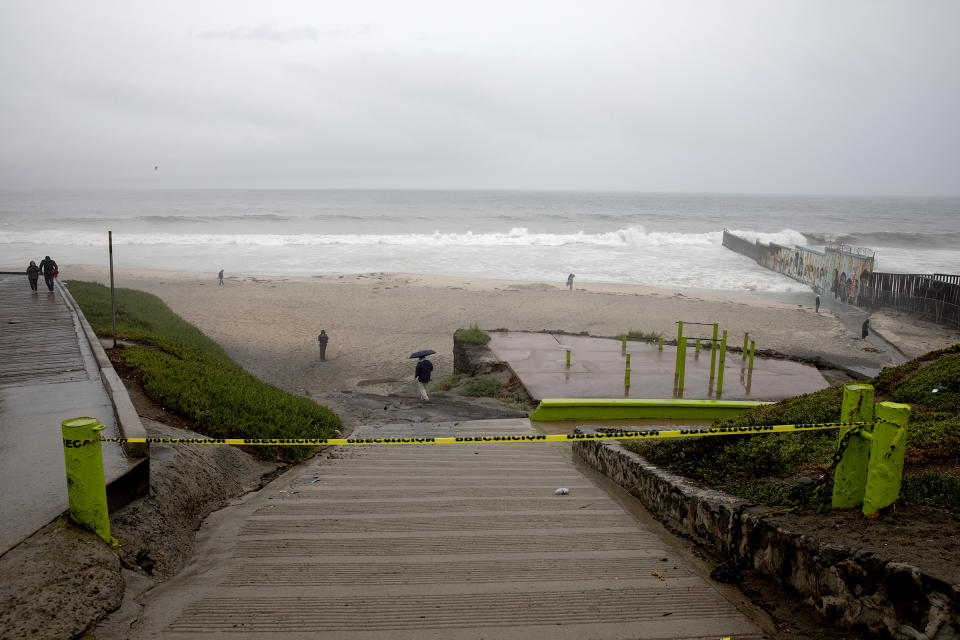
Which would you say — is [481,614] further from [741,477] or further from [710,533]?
[741,477]

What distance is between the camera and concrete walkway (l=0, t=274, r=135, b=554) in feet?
15.1

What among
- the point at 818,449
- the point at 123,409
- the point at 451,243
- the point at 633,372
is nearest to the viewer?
the point at 818,449

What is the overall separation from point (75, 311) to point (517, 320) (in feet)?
51.7

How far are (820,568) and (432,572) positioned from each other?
2.19 meters

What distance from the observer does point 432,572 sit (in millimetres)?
3988

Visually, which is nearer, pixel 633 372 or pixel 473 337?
pixel 633 372

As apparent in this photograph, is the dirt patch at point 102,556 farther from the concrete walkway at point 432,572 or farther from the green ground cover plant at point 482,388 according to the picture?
the green ground cover plant at point 482,388

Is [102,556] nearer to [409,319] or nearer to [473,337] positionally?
[473,337]

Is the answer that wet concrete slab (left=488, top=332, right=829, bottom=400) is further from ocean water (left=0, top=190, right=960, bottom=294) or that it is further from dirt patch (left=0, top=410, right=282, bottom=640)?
ocean water (left=0, top=190, right=960, bottom=294)

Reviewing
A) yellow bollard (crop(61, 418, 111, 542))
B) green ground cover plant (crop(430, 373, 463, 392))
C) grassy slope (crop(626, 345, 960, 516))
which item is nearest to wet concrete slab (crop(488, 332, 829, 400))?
green ground cover plant (crop(430, 373, 463, 392))

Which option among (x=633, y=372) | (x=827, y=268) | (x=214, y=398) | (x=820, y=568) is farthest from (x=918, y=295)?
(x=820, y=568)

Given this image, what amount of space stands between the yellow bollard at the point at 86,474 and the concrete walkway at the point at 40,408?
1.25 ft

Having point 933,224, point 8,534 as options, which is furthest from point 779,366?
point 933,224

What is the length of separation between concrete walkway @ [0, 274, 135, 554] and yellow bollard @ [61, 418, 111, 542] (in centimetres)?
38
